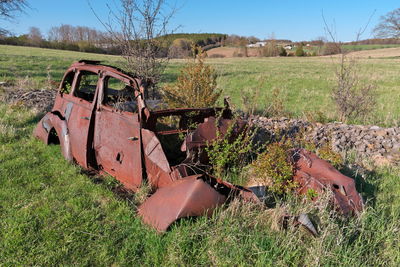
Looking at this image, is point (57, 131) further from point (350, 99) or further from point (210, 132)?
point (350, 99)

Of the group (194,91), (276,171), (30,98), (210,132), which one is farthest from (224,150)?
(30,98)

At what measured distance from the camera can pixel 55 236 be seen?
10.2 ft

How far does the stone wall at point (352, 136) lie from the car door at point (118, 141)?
2830 mm

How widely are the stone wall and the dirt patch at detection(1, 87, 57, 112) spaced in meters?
6.28

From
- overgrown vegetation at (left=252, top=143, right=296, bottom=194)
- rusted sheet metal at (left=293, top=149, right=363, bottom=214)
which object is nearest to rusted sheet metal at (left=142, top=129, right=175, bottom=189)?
overgrown vegetation at (left=252, top=143, right=296, bottom=194)

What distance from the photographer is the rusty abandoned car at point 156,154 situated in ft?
10.3

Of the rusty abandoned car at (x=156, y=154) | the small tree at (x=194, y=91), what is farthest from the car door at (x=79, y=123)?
the small tree at (x=194, y=91)

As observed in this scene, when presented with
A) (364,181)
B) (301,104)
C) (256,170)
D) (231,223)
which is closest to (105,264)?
(231,223)

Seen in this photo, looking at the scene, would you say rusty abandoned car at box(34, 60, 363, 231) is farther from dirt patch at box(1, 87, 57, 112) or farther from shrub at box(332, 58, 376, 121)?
shrub at box(332, 58, 376, 121)

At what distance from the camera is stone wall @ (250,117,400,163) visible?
5.96 metres

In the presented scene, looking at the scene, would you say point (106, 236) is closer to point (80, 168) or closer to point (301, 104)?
point (80, 168)

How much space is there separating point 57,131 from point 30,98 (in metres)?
5.82

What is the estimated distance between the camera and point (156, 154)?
3.47 metres

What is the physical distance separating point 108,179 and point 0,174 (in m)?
1.63
